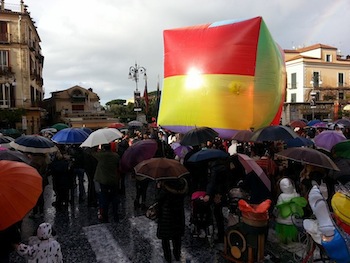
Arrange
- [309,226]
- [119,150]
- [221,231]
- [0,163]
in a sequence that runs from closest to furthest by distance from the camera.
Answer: [0,163] → [309,226] → [221,231] → [119,150]

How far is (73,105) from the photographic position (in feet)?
125

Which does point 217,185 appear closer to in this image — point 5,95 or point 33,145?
point 33,145

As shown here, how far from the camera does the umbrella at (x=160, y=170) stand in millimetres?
4340

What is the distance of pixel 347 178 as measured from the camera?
5.52 meters

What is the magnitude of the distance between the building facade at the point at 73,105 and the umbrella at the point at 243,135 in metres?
27.2

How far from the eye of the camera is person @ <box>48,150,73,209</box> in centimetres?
678

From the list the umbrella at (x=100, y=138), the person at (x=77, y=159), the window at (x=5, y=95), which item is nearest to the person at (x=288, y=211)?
the umbrella at (x=100, y=138)

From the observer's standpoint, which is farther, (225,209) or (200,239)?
(225,209)

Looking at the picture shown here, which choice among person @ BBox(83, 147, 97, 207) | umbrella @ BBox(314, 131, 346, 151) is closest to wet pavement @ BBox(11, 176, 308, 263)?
person @ BBox(83, 147, 97, 207)

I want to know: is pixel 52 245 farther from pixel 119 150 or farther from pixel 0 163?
pixel 119 150

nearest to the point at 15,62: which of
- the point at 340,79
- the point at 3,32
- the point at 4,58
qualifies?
the point at 4,58

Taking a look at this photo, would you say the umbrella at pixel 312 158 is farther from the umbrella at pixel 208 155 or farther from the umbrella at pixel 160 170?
the umbrella at pixel 160 170

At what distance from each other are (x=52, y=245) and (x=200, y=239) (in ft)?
8.59

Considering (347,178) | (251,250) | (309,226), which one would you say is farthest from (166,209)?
(347,178)
